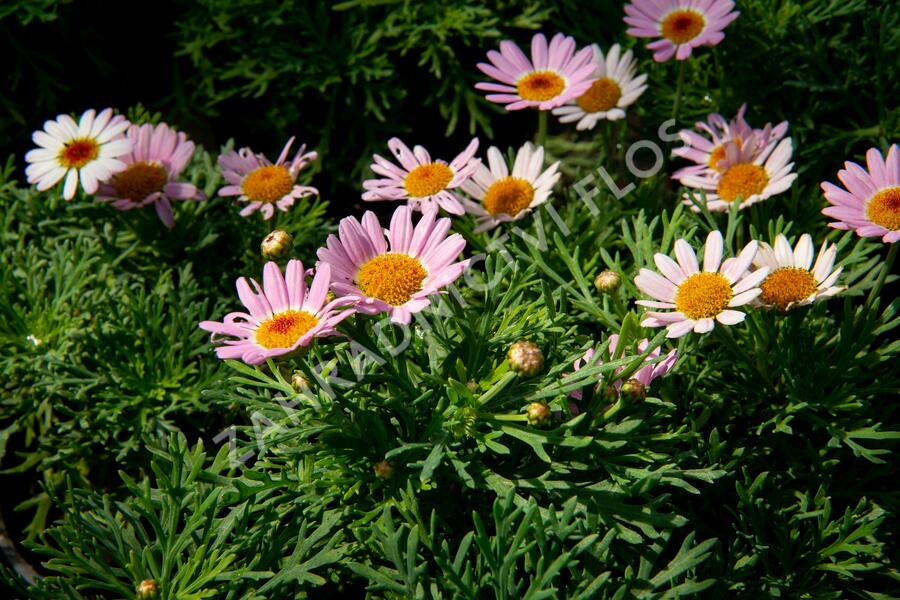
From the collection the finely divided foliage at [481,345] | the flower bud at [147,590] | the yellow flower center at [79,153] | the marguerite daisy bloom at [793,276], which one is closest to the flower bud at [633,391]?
the finely divided foliage at [481,345]

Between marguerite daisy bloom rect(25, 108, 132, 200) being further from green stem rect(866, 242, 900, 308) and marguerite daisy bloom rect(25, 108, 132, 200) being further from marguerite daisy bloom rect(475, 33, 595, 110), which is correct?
green stem rect(866, 242, 900, 308)

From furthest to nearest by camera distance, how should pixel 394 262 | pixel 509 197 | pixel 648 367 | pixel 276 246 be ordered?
pixel 509 197 < pixel 276 246 < pixel 648 367 < pixel 394 262

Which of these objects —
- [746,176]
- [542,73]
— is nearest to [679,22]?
[542,73]

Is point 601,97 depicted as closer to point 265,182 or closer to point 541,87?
point 541,87

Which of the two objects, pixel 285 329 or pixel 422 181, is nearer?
pixel 285 329

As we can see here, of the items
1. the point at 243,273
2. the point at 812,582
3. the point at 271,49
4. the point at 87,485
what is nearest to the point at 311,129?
the point at 271,49

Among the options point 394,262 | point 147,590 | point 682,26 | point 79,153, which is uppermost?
point 682,26

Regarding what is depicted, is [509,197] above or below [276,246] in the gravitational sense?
above

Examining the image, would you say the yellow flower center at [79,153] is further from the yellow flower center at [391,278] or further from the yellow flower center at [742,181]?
the yellow flower center at [742,181]
